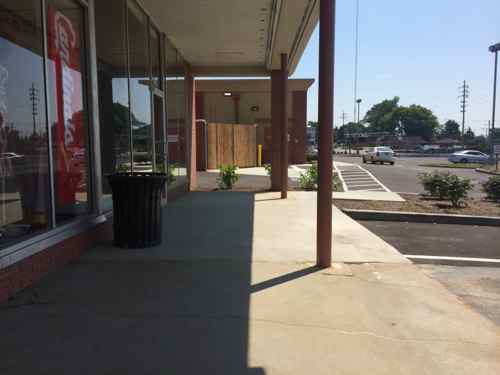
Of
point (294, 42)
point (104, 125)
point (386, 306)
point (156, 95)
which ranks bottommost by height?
point (386, 306)

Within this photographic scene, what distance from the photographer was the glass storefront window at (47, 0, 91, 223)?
201 inches

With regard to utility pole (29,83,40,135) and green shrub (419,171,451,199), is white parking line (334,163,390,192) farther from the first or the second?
utility pole (29,83,40,135)

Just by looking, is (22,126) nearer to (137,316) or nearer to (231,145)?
(137,316)

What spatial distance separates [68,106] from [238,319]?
3.58 m

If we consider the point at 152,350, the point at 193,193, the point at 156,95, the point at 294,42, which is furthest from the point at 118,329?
the point at 193,193

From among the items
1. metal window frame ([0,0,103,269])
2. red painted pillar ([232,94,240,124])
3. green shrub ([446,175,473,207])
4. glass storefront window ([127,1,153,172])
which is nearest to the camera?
metal window frame ([0,0,103,269])

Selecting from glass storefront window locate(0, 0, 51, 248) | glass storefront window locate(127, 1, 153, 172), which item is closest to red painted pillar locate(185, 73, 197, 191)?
glass storefront window locate(127, 1, 153, 172)

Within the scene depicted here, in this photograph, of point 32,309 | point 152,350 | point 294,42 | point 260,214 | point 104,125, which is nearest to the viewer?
point 152,350

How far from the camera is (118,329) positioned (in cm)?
335

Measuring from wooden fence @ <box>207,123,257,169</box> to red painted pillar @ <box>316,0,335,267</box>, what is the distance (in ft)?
62.0

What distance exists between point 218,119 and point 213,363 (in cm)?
2783

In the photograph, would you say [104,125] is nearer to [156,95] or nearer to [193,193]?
[156,95]

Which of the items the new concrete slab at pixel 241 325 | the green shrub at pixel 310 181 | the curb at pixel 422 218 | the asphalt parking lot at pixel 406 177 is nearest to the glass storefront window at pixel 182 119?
A: the green shrub at pixel 310 181

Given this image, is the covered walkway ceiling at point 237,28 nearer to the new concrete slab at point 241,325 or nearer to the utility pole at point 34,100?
the utility pole at point 34,100
